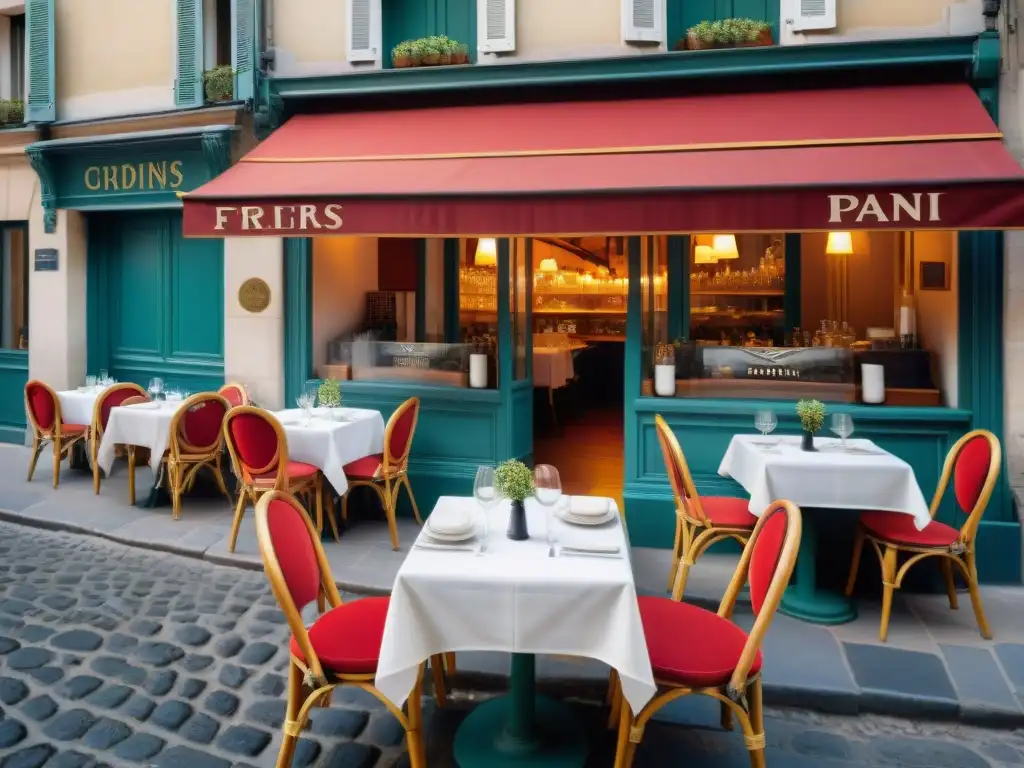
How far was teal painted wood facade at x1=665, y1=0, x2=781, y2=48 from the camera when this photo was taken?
6109 mm

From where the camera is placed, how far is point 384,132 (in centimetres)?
633

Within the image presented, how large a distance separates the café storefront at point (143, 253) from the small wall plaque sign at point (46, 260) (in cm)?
20

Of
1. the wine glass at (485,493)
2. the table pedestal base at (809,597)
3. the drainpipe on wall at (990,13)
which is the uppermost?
the drainpipe on wall at (990,13)

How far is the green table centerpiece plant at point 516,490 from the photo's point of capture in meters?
3.01

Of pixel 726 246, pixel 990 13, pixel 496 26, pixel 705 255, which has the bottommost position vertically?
pixel 705 255

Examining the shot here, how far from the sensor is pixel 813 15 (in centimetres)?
577

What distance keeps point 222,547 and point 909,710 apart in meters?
4.58

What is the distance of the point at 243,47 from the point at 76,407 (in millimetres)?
3997

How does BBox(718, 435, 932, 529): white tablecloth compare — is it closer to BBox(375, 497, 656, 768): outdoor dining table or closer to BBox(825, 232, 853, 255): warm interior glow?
BBox(375, 497, 656, 768): outdoor dining table

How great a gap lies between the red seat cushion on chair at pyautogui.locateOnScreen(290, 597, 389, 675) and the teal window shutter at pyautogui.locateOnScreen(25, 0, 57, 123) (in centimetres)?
795

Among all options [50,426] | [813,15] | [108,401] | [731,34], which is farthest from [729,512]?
[50,426]

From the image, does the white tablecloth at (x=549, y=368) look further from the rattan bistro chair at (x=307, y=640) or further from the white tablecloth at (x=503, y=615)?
the white tablecloth at (x=503, y=615)

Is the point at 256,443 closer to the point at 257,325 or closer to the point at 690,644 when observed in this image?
the point at 257,325

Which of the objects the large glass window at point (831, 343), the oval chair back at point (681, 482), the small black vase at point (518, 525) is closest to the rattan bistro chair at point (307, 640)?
the small black vase at point (518, 525)
